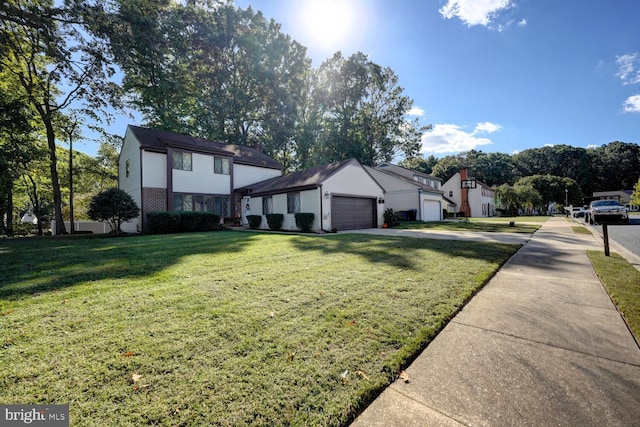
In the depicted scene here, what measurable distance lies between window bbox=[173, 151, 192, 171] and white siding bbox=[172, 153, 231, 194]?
0.24m

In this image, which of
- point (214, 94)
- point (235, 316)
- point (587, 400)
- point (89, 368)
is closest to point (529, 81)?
point (587, 400)

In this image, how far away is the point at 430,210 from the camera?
1022 inches

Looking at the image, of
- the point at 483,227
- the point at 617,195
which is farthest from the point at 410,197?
the point at 617,195

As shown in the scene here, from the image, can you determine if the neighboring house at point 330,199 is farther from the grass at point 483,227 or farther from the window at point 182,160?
the window at point 182,160

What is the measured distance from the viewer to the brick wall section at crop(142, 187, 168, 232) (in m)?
15.3

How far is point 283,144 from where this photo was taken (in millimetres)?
30594

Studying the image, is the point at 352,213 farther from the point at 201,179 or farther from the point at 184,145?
the point at 184,145

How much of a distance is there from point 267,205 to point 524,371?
1651cm

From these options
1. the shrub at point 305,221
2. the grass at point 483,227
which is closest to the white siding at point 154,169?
the shrub at point 305,221

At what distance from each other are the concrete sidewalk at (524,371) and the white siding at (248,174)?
18.8 meters

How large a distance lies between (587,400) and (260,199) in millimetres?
17563

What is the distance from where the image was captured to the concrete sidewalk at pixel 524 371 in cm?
175

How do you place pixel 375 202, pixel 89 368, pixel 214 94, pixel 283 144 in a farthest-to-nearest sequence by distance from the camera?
pixel 283 144 < pixel 214 94 < pixel 375 202 < pixel 89 368

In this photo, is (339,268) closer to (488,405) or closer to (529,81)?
(488,405)
